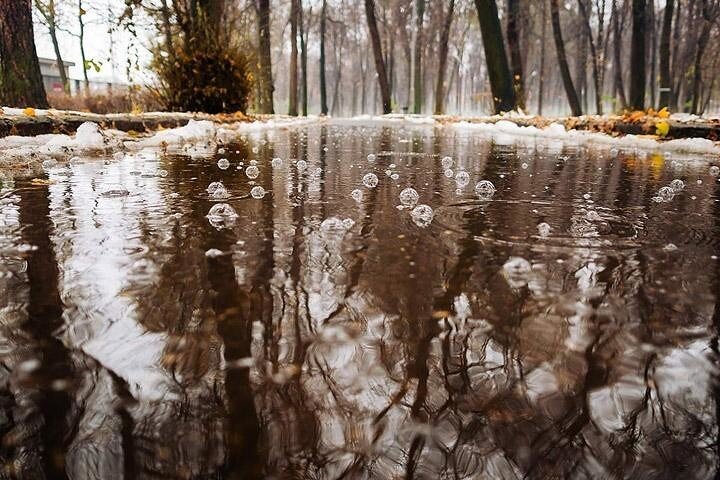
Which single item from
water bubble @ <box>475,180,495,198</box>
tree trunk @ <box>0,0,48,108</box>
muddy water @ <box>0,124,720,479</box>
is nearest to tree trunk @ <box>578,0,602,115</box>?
tree trunk @ <box>0,0,48,108</box>

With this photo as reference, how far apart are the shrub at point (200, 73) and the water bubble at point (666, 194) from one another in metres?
8.53

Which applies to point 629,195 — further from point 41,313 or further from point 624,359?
point 41,313

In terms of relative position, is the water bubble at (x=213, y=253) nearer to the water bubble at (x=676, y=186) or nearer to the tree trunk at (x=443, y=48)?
the water bubble at (x=676, y=186)

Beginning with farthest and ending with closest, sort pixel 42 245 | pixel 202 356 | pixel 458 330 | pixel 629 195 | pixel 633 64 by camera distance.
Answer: pixel 633 64 → pixel 629 195 → pixel 42 245 → pixel 458 330 → pixel 202 356

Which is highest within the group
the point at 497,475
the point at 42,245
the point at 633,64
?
the point at 633,64

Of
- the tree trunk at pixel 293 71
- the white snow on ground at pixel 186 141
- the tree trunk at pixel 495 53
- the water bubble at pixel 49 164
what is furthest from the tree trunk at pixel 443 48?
the water bubble at pixel 49 164

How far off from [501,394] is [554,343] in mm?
264

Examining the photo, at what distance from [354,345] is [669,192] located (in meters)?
2.76

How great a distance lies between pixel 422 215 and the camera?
7.65ft

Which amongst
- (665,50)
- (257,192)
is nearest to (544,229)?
(257,192)

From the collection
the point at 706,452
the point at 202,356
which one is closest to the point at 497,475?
the point at 706,452

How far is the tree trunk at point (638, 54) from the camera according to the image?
1029 cm

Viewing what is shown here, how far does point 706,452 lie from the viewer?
751 millimetres

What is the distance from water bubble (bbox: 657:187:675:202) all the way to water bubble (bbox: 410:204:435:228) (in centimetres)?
148
